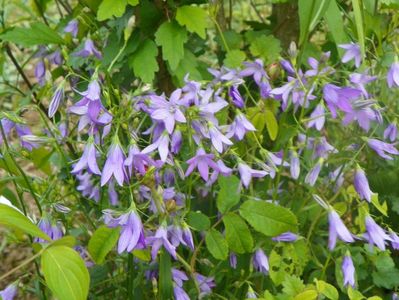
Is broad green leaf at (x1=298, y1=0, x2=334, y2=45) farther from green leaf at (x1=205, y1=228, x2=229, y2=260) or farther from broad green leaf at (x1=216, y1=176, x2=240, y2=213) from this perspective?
green leaf at (x1=205, y1=228, x2=229, y2=260)

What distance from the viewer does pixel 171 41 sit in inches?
70.4

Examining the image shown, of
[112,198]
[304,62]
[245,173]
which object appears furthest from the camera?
[304,62]

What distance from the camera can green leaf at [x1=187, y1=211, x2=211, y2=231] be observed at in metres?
1.50

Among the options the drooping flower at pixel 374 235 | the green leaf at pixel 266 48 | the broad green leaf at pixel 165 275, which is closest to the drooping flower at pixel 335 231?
the drooping flower at pixel 374 235

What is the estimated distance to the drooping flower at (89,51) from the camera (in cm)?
182

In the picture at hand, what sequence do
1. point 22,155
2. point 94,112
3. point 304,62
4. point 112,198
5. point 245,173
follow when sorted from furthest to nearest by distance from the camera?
1. point 304,62
2. point 112,198
3. point 22,155
4. point 245,173
5. point 94,112

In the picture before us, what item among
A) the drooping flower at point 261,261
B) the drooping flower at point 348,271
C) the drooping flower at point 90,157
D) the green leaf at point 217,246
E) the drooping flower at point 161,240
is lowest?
the drooping flower at point 348,271

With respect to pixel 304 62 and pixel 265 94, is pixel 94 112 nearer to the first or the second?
pixel 265 94

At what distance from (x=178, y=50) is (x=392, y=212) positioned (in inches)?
36.2

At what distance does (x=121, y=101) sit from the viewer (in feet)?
4.44

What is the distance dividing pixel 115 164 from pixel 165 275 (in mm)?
314

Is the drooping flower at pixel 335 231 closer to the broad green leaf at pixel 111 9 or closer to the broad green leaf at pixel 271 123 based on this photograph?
the broad green leaf at pixel 271 123

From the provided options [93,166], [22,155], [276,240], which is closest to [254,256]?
[276,240]

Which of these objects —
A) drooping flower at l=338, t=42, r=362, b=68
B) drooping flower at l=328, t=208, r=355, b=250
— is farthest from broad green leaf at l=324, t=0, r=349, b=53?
drooping flower at l=328, t=208, r=355, b=250
